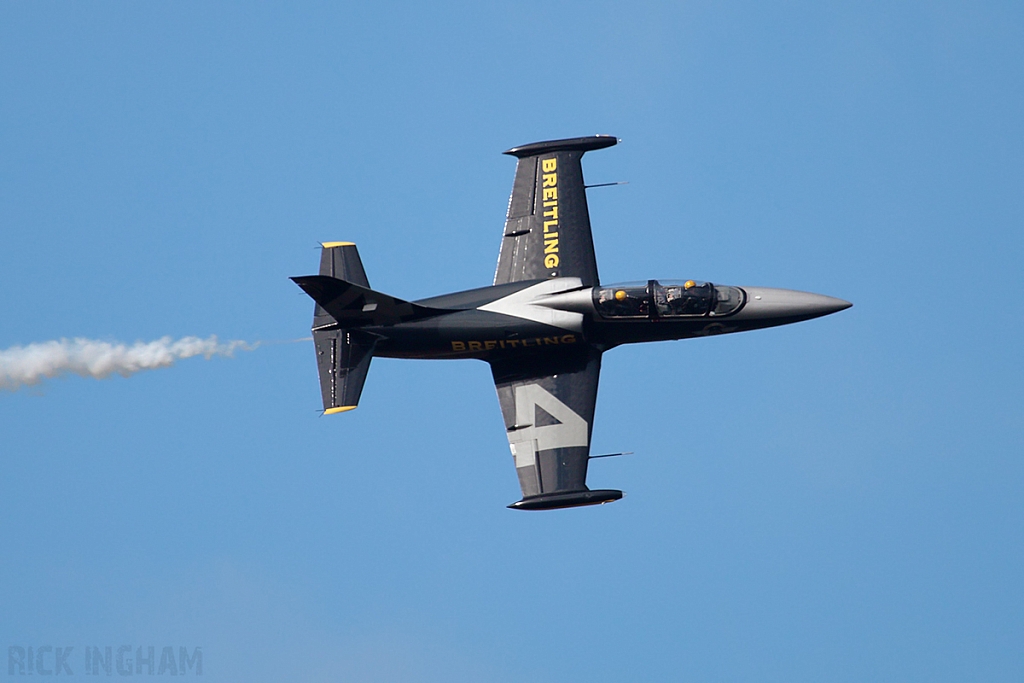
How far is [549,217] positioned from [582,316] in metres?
3.29

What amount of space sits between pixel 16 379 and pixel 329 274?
25.4 ft

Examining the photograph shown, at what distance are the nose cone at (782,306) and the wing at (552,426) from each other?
11.9 ft

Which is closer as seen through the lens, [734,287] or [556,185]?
[734,287]

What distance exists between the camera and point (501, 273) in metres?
33.6

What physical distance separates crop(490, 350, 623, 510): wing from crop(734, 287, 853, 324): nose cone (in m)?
3.62

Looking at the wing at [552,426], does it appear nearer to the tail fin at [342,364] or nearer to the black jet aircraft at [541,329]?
the black jet aircraft at [541,329]

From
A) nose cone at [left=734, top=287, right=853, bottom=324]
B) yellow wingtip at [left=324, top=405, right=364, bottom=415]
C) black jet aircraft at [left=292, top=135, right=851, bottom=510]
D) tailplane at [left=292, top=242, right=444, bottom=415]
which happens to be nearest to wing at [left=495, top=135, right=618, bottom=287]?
black jet aircraft at [left=292, top=135, right=851, bottom=510]

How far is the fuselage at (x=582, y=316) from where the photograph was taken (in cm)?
3164

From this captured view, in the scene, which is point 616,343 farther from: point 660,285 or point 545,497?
point 545,497

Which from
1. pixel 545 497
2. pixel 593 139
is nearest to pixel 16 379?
pixel 545 497

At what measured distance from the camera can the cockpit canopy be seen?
1243 inches

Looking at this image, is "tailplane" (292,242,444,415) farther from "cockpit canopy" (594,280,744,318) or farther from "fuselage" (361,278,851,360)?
"cockpit canopy" (594,280,744,318)

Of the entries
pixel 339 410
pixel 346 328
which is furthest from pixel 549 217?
pixel 339 410

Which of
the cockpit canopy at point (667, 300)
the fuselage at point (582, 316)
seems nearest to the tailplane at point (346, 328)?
the fuselage at point (582, 316)
